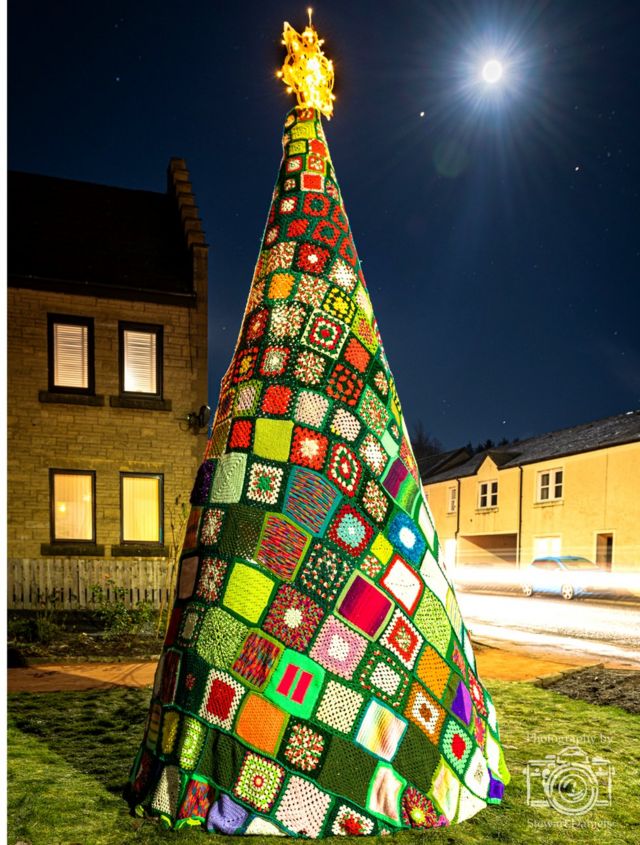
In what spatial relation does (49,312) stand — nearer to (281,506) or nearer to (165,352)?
(165,352)

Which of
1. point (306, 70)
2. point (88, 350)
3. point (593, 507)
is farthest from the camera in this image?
point (593, 507)

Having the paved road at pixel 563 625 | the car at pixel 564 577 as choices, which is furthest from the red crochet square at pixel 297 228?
the car at pixel 564 577

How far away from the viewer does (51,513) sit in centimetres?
1323

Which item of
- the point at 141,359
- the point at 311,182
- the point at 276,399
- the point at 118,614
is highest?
the point at 311,182

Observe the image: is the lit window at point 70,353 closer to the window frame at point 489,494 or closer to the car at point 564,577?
the car at point 564,577

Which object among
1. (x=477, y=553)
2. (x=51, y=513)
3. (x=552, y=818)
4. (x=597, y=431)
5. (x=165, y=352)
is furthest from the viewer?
(x=477, y=553)

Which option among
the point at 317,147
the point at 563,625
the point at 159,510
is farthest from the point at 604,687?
the point at 159,510

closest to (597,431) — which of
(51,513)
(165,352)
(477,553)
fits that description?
(477,553)

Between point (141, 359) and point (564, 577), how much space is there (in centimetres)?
1506

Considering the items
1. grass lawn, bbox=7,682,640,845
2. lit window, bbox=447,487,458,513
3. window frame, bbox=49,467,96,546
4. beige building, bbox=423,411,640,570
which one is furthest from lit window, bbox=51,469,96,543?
lit window, bbox=447,487,458,513

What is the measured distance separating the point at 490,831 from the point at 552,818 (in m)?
0.46

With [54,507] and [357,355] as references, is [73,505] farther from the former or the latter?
[357,355]

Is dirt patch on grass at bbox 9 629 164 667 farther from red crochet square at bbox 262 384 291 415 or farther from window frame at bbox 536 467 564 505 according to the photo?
window frame at bbox 536 467 564 505

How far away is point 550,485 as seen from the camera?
28125 millimetres
